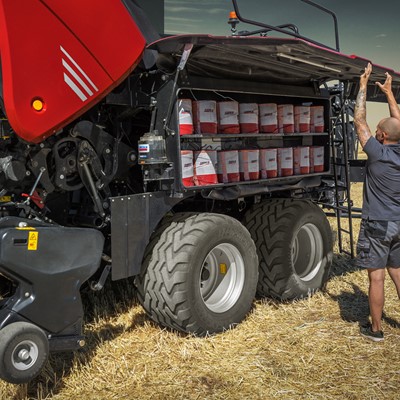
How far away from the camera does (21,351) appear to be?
2.88 metres

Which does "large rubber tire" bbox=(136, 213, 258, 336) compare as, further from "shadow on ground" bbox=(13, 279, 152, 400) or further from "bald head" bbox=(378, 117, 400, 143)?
"bald head" bbox=(378, 117, 400, 143)

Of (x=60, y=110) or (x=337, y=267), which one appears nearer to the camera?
(x=60, y=110)

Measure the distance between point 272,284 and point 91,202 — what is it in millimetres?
1875

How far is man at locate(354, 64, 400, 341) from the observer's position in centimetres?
399

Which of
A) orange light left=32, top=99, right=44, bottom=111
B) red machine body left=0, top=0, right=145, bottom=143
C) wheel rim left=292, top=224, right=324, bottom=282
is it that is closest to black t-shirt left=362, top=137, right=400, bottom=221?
wheel rim left=292, top=224, right=324, bottom=282

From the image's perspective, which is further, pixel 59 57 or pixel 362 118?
pixel 362 118

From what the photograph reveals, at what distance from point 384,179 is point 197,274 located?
1.54 metres

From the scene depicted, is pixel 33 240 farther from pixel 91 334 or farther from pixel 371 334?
pixel 371 334

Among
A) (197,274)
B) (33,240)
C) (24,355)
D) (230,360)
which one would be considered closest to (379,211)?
(197,274)

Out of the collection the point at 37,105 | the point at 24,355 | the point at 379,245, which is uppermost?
the point at 37,105

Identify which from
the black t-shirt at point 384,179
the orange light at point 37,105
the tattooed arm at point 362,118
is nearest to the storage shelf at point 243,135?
the tattooed arm at point 362,118

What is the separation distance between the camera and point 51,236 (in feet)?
10.4

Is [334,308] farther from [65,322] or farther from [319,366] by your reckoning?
[65,322]

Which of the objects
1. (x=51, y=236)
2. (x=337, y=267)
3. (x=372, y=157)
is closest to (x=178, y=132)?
(x=51, y=236)
